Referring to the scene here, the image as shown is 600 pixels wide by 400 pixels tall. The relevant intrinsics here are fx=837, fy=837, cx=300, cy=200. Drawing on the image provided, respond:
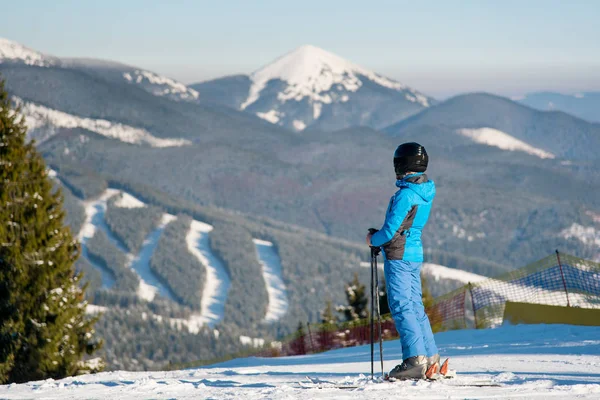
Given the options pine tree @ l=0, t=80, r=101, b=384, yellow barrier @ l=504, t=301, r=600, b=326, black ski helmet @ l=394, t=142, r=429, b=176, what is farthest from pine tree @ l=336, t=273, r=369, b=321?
black ski helmet @ l=394, t=142, r=429, b=176

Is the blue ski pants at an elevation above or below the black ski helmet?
below

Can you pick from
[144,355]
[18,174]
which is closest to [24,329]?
[18,174]

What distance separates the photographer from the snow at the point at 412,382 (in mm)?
7996

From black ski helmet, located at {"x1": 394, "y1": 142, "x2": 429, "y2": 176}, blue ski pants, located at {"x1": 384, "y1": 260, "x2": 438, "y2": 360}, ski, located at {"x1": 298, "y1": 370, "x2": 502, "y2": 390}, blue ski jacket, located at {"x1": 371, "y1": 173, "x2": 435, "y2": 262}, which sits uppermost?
black ski helmet, located at {"x1": 394, "y1": 142, "x2": 429, "y2": 176}

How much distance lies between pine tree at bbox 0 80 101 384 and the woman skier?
12.7 m

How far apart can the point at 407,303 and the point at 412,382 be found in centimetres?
79

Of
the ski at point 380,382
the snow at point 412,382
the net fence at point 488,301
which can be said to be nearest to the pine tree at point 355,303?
the net fence at point 488,301

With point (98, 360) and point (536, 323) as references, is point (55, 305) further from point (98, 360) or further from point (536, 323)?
point (536, 323)

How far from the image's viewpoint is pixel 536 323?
54.0ft

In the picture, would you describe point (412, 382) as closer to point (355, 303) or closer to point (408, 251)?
point (408, 251)

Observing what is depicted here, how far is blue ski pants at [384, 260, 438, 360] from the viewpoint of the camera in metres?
8.22

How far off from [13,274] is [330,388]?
12668 millimetres

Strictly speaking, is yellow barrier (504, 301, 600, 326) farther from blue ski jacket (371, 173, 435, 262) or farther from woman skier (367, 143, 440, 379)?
blue ski jacket (371, 173, 435, 262)

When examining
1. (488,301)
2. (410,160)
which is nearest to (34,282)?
(410,160)
